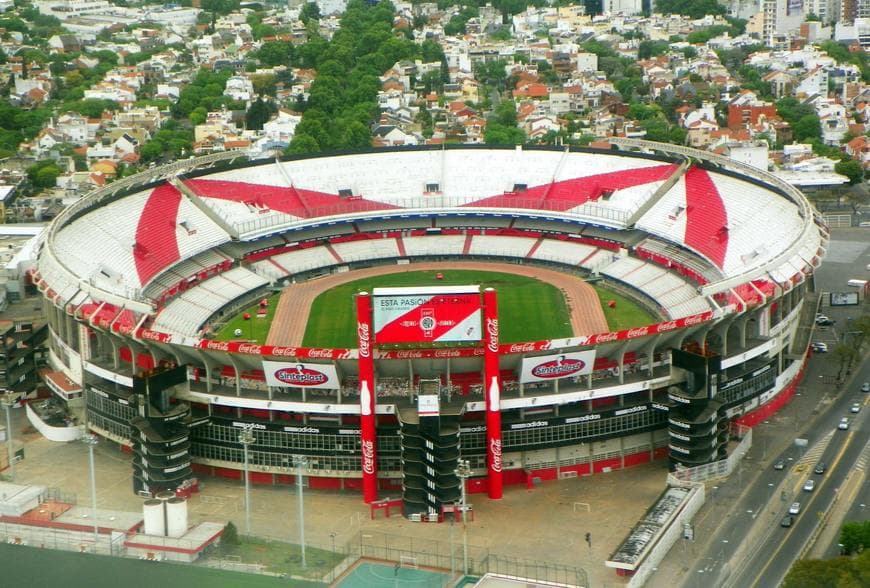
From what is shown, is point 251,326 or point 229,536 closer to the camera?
point 229,536

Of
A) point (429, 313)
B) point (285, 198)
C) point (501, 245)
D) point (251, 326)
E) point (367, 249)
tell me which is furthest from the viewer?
point (285, 198)

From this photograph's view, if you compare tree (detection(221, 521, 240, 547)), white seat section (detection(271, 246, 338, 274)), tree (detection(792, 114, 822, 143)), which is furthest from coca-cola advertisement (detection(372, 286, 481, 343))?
tree (detection(792, 114, 822, 143))

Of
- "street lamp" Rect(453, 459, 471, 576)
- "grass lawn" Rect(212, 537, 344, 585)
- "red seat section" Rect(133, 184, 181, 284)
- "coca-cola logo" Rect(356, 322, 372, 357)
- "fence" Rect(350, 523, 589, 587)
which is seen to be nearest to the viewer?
"fence" Rect(350, 523, 589, 587)

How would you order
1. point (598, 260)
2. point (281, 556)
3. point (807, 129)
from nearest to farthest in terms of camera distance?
point (281, 556) → point (598, 260) → point (807, 129)

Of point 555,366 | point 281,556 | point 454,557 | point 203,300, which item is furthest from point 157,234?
point 454,557

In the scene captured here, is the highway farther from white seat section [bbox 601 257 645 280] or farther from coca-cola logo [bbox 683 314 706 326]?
white seat section [bbox 601 257 645 280]

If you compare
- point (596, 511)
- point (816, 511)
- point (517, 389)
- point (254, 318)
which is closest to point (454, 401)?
point (517, 389)

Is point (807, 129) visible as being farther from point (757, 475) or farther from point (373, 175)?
point (757, 475)
